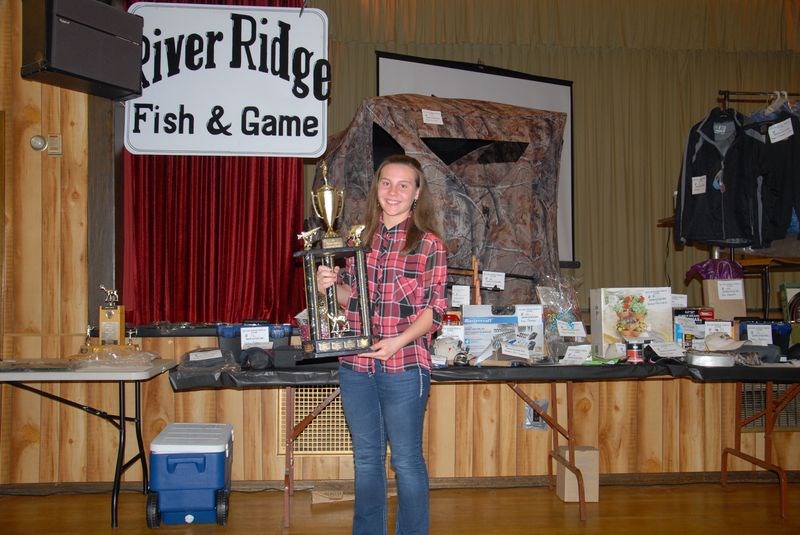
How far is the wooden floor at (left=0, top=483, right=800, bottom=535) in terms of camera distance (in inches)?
115

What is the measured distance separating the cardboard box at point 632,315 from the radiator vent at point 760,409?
96cm

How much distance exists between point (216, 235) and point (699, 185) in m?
2.96

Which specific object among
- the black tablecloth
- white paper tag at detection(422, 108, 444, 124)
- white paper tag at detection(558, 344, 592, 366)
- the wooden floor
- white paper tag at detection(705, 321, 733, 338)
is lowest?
the wooden floor

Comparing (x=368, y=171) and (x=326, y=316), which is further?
(x=368, y=171)

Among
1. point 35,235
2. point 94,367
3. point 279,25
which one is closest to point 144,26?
point 279,25

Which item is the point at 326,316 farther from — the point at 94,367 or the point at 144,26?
the point at 144,26

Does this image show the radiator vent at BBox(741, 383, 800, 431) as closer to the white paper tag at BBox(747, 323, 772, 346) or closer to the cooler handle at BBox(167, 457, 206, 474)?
the white paper tag at BBox(747, 323, 772, 346)

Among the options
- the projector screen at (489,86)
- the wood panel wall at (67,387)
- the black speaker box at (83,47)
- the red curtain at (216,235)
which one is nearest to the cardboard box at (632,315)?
the wood panel wall at (67,387)

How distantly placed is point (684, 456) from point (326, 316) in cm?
243

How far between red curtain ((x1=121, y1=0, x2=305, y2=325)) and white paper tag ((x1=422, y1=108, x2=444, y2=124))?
3.37 feet

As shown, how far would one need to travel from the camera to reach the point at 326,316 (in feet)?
7.36

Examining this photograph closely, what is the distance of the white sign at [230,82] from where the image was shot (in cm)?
324

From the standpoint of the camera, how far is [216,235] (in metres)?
4.39

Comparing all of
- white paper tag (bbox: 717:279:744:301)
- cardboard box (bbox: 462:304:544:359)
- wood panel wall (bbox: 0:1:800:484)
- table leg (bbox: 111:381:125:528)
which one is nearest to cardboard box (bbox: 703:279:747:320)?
white paper tag (bbox: 717:279:744:301)
